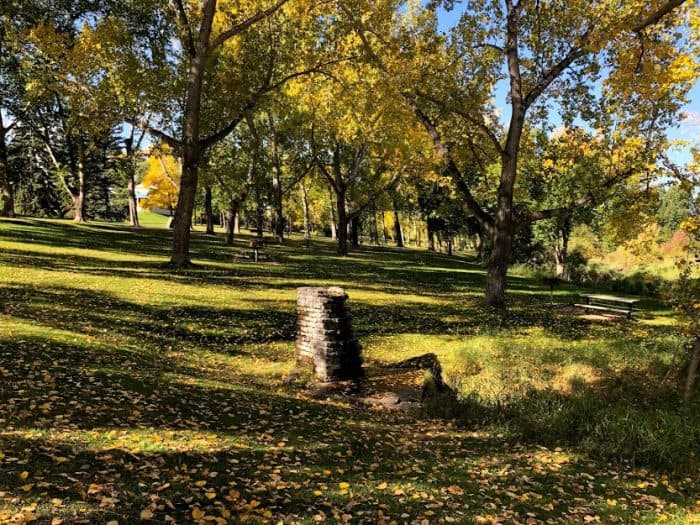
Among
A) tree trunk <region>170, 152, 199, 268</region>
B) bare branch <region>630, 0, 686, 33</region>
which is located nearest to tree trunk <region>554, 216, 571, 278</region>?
bare branch <region>630, 0, 686, 33</region>

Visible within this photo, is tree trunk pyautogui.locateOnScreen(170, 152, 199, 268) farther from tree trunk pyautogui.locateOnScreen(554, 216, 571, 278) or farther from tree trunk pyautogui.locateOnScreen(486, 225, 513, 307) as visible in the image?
tree trunk pyautogui.locateOnScreen(554, 216, 571, 278)

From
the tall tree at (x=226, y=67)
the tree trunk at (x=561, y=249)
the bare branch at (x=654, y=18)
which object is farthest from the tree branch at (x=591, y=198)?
the tree trunk at (x=561, y=249)

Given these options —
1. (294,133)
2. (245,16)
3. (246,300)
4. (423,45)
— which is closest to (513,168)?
(423,45)

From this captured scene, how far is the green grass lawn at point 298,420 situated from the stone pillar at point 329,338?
2.72 feet

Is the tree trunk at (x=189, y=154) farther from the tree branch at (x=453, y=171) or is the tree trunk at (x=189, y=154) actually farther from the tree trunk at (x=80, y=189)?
the tree trunk at (x=80, y=189)

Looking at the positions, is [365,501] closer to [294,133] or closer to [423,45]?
[423,45]

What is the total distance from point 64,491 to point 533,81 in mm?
19564

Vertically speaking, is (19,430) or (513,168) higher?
(513,168)

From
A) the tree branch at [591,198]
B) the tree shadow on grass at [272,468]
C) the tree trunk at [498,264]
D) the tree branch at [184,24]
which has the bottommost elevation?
Result: the tree shadow on grass at [272,468]

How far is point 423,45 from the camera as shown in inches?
717

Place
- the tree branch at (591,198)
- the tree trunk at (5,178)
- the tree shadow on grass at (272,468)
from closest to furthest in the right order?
the tree shadow on grass at (272,468)
the tree branch at (591,198)
the tree trunk at (5,178)

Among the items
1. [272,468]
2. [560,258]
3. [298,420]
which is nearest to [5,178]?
[298,420]

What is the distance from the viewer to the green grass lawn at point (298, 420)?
5.13m

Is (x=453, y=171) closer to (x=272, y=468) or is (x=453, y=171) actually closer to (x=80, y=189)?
(x=272, y=468)
